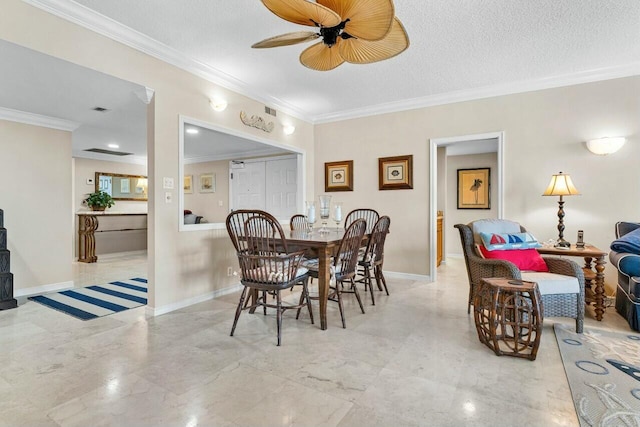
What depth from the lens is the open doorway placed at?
4.09 meters

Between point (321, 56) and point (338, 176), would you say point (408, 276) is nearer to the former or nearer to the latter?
point (338, 176)

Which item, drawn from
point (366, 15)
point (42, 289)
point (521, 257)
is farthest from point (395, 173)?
point (42, 289)

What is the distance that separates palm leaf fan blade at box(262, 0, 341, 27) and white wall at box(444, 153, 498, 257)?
5.66 metres

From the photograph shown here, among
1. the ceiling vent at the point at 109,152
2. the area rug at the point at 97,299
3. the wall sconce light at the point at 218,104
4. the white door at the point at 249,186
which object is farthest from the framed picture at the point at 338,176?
the ceiling vent at the point at 109,152

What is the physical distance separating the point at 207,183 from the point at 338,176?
155 inches

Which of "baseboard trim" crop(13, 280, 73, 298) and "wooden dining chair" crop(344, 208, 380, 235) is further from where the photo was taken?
"wooden dining chair" crop(344, 208, 380, 235)

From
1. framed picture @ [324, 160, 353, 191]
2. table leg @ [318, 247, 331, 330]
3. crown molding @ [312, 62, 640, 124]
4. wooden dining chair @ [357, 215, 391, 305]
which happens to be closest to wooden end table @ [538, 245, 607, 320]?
wooden dining chair @ [357, 215, 391, 305]

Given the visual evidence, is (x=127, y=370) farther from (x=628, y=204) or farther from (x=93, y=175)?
(x=93, y=175)

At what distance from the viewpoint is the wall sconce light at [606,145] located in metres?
3.42

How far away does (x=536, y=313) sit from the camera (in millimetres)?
2146

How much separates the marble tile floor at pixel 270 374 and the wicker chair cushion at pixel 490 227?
80cm

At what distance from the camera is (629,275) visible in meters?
2.68

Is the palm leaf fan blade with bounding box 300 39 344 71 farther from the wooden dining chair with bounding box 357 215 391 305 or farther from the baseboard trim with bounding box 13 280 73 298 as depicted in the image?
the baseboard trim with bounding box 13 280 73 298

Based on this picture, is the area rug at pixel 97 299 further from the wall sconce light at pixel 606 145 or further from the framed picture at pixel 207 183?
the wall sconce light at pixel 606 145
